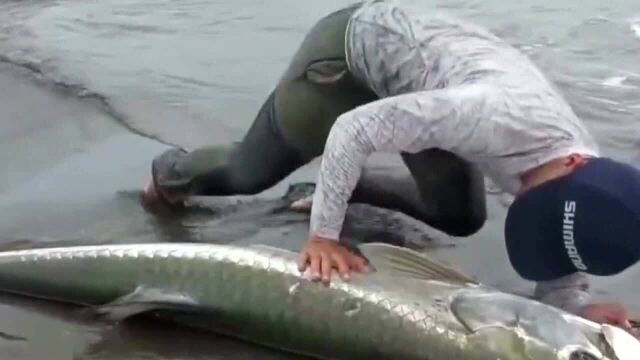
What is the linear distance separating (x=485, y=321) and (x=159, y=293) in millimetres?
1070

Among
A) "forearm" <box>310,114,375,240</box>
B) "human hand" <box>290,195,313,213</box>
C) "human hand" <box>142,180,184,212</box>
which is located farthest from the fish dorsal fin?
"human hand" <box>142,180,184,212</box>

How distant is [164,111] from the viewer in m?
6.46

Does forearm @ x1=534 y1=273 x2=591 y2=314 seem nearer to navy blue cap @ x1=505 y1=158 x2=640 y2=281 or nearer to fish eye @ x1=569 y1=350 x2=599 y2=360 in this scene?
navy blue cap @ x1=505 y1=158 x2=640 y2=281

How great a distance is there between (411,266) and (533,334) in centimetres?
56

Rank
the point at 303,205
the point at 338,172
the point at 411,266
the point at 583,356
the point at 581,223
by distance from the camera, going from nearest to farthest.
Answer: the point at 583,356
the point at 581,223
the point at 411,266
the point at 338,172
the point at 303,205

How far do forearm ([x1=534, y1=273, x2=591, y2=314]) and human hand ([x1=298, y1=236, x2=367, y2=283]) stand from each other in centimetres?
64

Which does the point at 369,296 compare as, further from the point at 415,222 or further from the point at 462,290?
the point at 415,222

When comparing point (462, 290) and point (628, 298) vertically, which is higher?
point (462, 290)

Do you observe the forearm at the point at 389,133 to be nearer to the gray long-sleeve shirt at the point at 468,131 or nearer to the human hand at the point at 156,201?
the gray long-sleeve shirt at the point at 468,131

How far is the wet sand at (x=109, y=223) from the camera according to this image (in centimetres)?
414

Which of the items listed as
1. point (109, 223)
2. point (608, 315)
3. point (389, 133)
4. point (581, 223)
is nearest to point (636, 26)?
point (109, 223)

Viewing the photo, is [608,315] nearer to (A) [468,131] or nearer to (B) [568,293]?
(B) [568,293]

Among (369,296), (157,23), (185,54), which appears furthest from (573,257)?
(157,23)

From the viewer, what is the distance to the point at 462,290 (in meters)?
3.81
